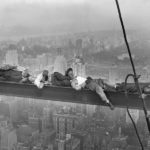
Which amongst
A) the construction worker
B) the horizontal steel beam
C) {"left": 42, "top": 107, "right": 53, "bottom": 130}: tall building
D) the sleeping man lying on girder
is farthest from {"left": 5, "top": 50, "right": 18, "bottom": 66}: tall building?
the sleeping man lying on girder

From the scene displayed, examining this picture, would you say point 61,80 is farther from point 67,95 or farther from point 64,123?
point 64,123

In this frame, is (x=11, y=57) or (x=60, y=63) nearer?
(x=60, y=63)

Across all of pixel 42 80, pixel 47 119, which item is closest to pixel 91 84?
pixel 42 80

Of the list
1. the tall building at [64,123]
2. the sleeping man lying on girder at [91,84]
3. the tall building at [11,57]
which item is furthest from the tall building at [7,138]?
the sleeping man lying on girder at [91,84]

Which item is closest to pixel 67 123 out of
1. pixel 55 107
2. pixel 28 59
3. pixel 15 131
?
pixel 55 107

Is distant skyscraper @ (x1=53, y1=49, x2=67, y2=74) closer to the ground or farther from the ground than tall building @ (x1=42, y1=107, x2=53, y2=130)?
farther from the ground

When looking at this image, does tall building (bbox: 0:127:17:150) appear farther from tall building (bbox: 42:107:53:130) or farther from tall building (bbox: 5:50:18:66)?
tall building (bbox: 5:50:18:66)

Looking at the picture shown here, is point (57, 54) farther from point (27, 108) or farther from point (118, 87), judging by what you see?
point (118, 87)

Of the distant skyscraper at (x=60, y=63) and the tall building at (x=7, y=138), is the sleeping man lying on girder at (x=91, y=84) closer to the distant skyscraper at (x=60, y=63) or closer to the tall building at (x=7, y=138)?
the distant skyscraper at (x=60, y=63)

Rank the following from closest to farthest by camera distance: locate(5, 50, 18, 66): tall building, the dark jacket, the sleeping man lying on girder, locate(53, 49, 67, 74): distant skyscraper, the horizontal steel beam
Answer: the horizontal steel beam
the sleeping man lying on girder
the dark jacket
locate(53, 49, 67, 74): distant skyscraper
locate(5, 50, 18, 66): tall building
